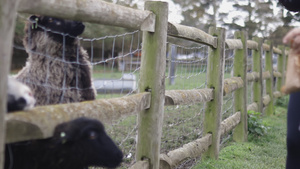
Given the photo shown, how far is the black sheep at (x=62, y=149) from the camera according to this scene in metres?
1.55

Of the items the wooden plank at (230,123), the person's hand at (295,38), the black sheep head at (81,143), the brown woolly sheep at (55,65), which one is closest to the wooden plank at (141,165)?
the brown woolly sheep at (55,65)

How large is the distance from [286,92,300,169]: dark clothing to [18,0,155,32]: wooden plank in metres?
1.12

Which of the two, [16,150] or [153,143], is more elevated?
[16,150]

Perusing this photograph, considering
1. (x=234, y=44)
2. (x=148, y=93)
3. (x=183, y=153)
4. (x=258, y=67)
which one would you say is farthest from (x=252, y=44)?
(x=148, y=93)

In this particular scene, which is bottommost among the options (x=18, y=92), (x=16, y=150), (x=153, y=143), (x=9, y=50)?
(x=153, y=143)

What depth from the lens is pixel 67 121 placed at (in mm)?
1610

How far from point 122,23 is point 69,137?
934 mm

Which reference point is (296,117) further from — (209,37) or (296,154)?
(209,37)

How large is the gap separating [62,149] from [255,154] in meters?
3.94

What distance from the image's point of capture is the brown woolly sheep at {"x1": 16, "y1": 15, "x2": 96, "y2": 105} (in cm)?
196

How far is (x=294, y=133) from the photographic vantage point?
210 cm

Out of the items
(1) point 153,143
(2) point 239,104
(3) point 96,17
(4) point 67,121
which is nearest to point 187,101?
(1) point 153,143

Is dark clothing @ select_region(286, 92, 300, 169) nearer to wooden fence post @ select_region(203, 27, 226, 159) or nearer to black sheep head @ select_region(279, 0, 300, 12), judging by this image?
black sheep head @ select_region(279, 0, 300, 12)

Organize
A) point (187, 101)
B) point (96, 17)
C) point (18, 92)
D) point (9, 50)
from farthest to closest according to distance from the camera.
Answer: point (187, 101) < point (96, 17) < point (18, 92) < point (9, 50)
